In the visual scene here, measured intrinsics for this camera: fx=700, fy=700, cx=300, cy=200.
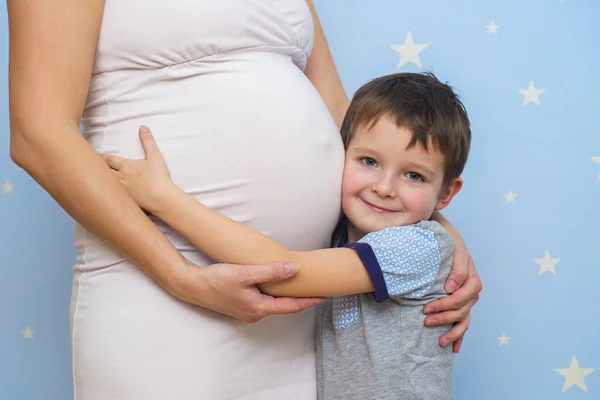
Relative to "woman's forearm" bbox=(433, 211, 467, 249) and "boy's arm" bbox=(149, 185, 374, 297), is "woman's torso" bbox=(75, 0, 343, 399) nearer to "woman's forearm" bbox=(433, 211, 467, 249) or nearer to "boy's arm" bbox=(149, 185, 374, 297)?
"boy's arm" bbox=(149, 185, 374, 297)

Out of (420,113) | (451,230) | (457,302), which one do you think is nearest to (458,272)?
(457,302)

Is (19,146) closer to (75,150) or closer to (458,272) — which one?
(75,150)

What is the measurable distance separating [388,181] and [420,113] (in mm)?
121

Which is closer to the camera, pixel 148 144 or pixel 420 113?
pixel 148 144

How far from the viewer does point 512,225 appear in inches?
64.3

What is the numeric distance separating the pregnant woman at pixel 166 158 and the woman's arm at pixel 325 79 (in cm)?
26

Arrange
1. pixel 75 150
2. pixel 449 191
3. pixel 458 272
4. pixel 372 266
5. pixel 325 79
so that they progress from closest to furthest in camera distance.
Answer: pixel 75 150 < pixel 372 266 < pixel 458 272 < pixel 449 191 < pixel 325 79

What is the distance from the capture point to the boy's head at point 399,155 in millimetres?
1077

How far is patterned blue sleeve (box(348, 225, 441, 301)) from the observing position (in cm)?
99

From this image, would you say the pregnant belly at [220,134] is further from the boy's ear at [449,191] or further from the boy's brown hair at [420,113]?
the boy's ear at [449,191]

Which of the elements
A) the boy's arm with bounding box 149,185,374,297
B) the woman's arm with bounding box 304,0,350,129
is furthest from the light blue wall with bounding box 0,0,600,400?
the boy's arm with bounding box 149,185,374,297

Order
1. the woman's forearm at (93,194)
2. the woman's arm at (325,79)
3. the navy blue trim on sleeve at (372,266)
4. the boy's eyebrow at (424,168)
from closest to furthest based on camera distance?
1. the woman's forearm at (93,194)
2. the navy blue trim on sleeve at (372,266)
3. the boy's eyebrow at (424,168)
4. the woman's arm at (325,79)

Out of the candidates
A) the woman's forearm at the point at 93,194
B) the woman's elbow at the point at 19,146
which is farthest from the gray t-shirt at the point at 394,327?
the woman's elbow at the point at 19,146

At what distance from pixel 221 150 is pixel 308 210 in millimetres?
157
